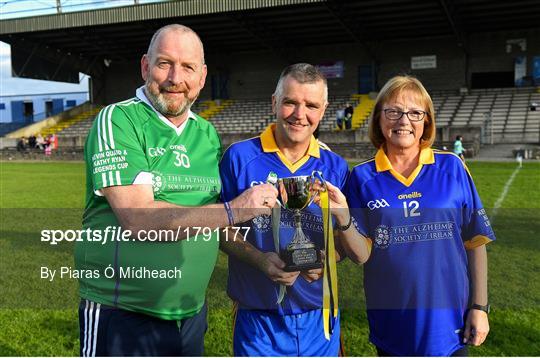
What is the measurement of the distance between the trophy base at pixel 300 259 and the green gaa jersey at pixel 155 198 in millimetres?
363

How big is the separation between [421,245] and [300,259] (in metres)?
0.55

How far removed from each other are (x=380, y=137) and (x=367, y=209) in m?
0.42

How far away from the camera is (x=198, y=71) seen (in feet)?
6.89

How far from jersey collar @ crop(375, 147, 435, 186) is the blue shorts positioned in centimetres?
75

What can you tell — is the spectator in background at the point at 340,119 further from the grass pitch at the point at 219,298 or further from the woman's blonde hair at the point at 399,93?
the woman's blonde hair at the point at 399,93

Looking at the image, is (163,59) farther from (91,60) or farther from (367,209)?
(91,60)

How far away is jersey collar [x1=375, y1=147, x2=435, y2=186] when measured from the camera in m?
2.17

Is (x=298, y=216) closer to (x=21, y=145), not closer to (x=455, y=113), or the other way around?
(x=455, y=113)

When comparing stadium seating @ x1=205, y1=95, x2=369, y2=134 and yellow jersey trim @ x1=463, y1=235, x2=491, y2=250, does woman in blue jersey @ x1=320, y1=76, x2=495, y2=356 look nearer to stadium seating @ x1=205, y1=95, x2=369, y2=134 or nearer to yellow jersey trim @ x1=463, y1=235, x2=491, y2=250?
yellow jersey trim @ x1=463, y1=235, x2=491, y2=250

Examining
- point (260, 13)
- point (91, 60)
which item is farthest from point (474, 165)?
point (91, 60)

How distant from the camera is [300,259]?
6.76 feet

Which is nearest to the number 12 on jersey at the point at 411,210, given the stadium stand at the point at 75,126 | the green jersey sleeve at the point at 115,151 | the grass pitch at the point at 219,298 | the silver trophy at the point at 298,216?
the silver trophy at the point at 298,216

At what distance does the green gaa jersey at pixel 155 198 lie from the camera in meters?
1.92

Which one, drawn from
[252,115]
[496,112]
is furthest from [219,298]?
A: [252,115]
